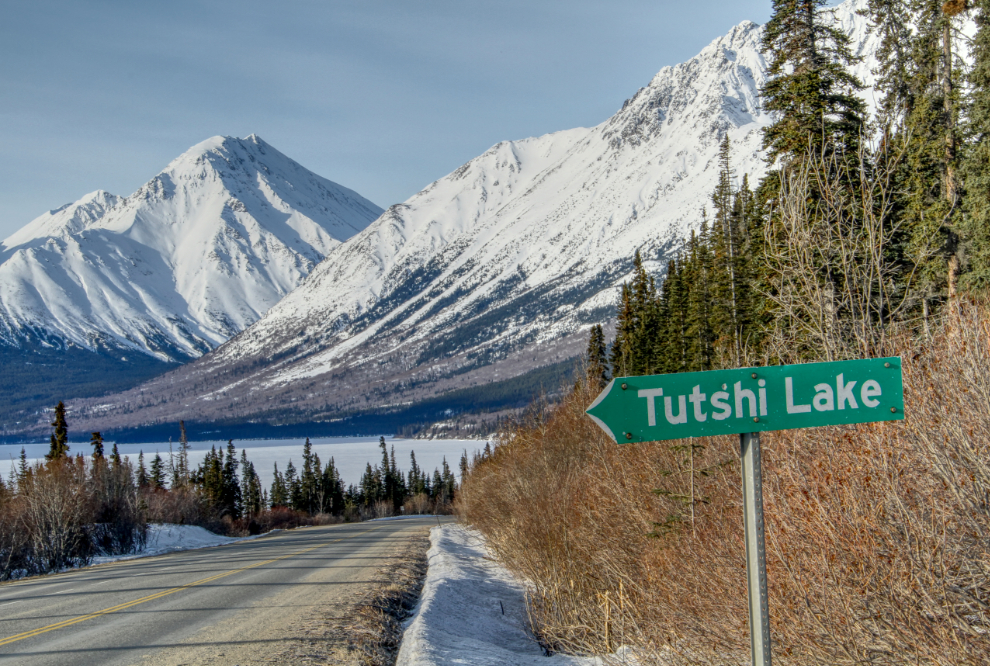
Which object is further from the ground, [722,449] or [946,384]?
[946,384]

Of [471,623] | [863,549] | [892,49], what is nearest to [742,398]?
[863,549]

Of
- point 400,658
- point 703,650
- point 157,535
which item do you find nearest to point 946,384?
point 703,650

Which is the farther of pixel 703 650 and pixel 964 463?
pixel 703 650

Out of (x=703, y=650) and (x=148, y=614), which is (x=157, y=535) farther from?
(x=703, y=650)

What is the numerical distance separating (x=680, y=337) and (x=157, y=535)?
117ft

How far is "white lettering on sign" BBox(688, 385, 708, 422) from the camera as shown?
3520 mm

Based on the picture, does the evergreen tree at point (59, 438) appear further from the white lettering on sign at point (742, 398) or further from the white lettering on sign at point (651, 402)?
the white lettering on sign at point (742, 398)

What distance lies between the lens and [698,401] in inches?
138

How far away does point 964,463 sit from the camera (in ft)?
17.5

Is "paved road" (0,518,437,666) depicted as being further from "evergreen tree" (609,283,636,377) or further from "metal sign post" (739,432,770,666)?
"evergreen tree" (609,283,636,377)

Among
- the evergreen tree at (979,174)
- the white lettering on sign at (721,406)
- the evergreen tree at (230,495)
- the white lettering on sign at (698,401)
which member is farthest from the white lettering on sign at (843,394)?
the evergreen tree at (230,495)

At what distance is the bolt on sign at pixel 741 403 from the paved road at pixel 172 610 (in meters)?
6.22

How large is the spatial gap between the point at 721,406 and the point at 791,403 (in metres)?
0.37

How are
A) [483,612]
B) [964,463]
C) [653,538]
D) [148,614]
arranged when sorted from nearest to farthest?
[964,463] → [653,538] → [148,614] → [483,612]
